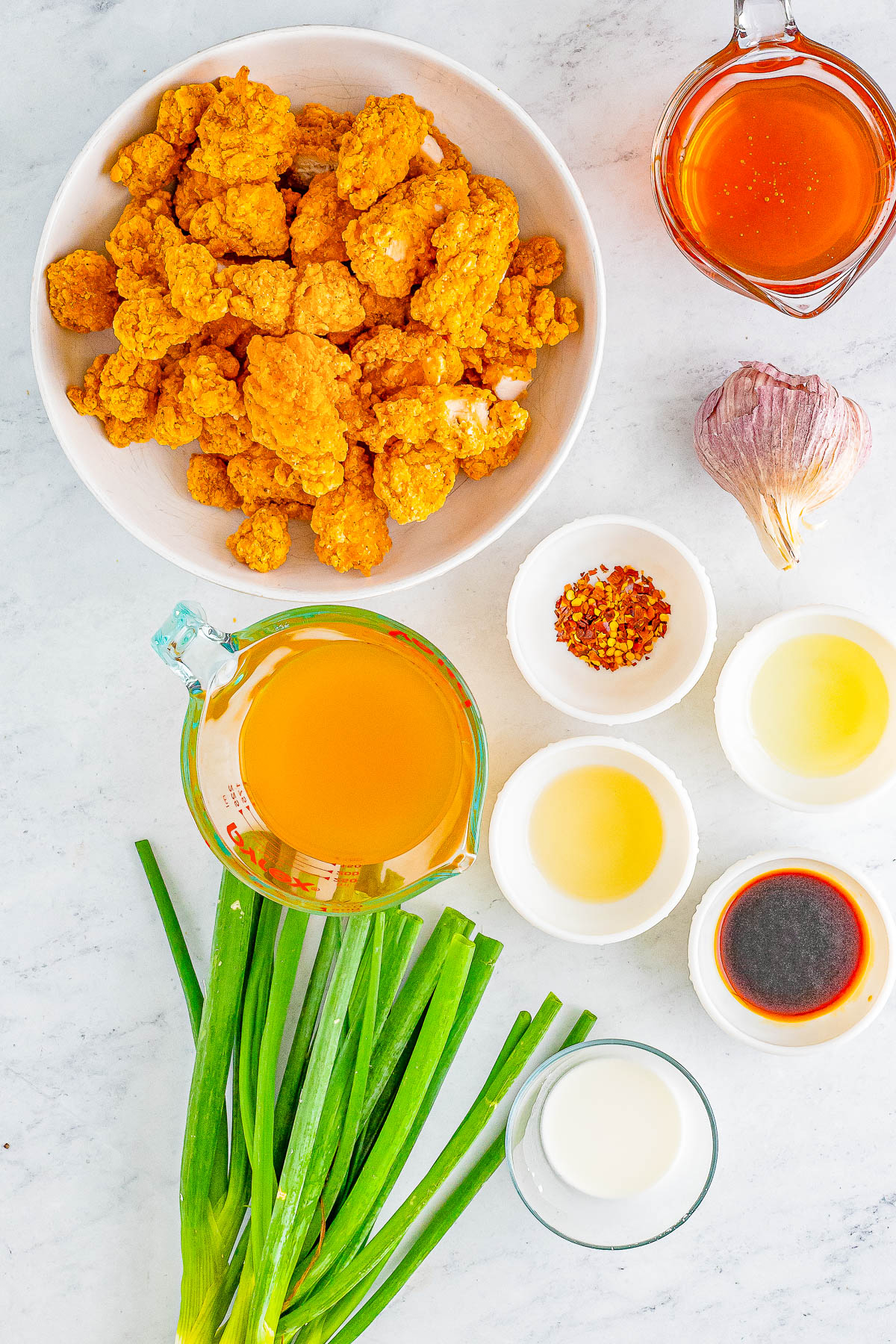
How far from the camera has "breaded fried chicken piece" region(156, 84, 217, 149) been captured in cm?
110

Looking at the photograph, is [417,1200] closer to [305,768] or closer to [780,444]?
[305,768]

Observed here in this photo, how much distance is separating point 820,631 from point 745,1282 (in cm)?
Answer: 97

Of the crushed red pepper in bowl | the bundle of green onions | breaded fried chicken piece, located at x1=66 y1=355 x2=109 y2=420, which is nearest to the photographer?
breaded fried chicken piece, located at x1=66 y1=355 x2=109 y2=420

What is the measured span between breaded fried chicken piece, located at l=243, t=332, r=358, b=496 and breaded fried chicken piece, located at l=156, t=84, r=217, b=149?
25 cm

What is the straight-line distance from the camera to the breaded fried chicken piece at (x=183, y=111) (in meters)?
1.10

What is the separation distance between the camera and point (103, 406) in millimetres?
1164

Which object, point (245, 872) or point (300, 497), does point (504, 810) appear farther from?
point (300, 497)

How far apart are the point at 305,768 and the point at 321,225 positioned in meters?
0.62

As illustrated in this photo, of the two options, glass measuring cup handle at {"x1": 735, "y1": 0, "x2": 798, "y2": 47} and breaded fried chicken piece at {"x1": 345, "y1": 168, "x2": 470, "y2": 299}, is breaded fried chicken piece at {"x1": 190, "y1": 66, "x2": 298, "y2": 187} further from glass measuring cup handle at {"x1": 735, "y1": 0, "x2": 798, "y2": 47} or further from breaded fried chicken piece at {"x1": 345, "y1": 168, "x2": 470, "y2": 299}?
glass measuring cup handle at {"x1": 735, "y1": 0, "x2": 798, "y2": 47}

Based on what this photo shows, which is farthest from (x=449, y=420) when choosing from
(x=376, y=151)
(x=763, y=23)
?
(x=763, y=23)

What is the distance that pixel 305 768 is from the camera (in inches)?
47.2

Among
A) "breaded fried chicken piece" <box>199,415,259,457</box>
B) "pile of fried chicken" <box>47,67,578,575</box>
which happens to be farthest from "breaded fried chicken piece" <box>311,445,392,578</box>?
"breaded fried chicken piece" <box>199,415,259,457</box>

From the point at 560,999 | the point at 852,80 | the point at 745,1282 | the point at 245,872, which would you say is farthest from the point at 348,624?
the point at 745,1282

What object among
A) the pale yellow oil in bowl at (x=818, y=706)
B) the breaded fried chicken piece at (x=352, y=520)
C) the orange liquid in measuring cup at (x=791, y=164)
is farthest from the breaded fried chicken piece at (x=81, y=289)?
the pale yellow oil in bowl at (x=818, y=706)
